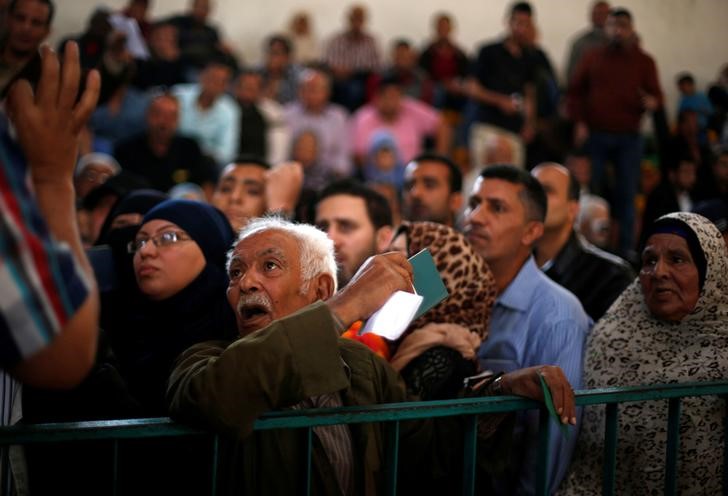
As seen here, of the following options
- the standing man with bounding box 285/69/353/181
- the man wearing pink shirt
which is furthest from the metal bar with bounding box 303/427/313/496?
the man wearing pink shirt

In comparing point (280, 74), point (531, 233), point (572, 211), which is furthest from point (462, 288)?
point (280, 74)

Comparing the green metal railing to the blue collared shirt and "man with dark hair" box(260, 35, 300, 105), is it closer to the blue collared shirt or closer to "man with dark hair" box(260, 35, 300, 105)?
the blue collared shirt

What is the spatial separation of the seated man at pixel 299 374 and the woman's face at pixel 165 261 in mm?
481

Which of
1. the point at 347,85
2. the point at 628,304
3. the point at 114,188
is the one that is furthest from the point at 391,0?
the point at 628,304

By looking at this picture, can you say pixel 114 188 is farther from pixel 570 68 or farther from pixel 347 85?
pixel 570 68

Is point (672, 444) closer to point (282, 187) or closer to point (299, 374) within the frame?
point (299, 374)

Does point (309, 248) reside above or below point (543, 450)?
above

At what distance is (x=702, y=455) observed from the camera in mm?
2988

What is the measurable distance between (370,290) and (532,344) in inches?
53.1

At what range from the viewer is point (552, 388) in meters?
2.51

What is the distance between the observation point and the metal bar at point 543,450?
258 centimetres

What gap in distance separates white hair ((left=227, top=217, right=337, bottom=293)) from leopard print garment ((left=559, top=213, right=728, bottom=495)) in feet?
3.47

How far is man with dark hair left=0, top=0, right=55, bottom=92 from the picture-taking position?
199 inches

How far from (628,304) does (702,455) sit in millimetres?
596
